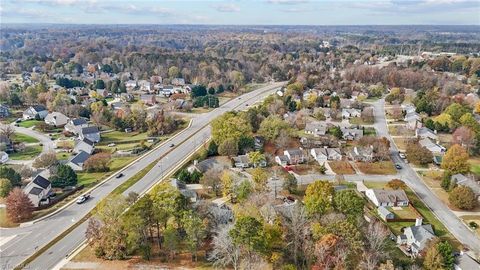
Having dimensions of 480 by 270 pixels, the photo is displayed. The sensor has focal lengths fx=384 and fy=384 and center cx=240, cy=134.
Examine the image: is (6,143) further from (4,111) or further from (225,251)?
(225,251)

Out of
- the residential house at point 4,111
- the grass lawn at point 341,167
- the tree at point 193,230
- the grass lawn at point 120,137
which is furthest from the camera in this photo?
the residential house at point 4,111

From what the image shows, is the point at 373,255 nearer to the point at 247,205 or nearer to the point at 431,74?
the point at 247,205

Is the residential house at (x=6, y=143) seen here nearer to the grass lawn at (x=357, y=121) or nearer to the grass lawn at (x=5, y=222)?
the grass lawn at (x=5, y=222)

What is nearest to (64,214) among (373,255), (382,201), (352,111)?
(373,255)

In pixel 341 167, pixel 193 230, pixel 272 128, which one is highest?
pixel 272 128

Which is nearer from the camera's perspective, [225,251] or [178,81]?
[225,251]

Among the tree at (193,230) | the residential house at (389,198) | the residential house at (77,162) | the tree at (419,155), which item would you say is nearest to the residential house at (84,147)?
the residential house at (77,162)

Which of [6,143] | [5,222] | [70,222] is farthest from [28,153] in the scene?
[70,222]
